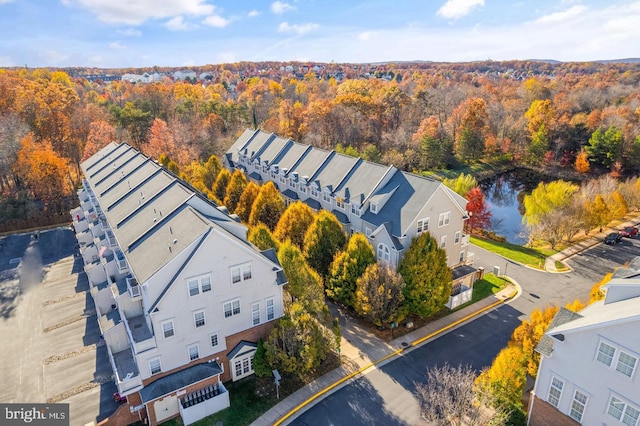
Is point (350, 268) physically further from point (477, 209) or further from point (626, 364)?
point (477, 209)

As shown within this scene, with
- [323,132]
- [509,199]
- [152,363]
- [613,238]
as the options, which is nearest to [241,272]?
[152,363]

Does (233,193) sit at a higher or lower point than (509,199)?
higher

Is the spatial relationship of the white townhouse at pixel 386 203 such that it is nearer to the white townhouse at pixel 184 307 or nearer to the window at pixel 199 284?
the white townhouse at pixel 184 307

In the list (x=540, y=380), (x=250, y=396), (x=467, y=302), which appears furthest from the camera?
(x=467, y=302)

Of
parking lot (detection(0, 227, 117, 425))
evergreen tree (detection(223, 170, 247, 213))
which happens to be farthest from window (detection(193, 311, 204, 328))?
evergreen tree (detection(223, 170, 247, 213))

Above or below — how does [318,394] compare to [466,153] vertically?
below

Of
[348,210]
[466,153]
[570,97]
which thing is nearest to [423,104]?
[466,153]

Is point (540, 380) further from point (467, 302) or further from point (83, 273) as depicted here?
point (83, 273)
